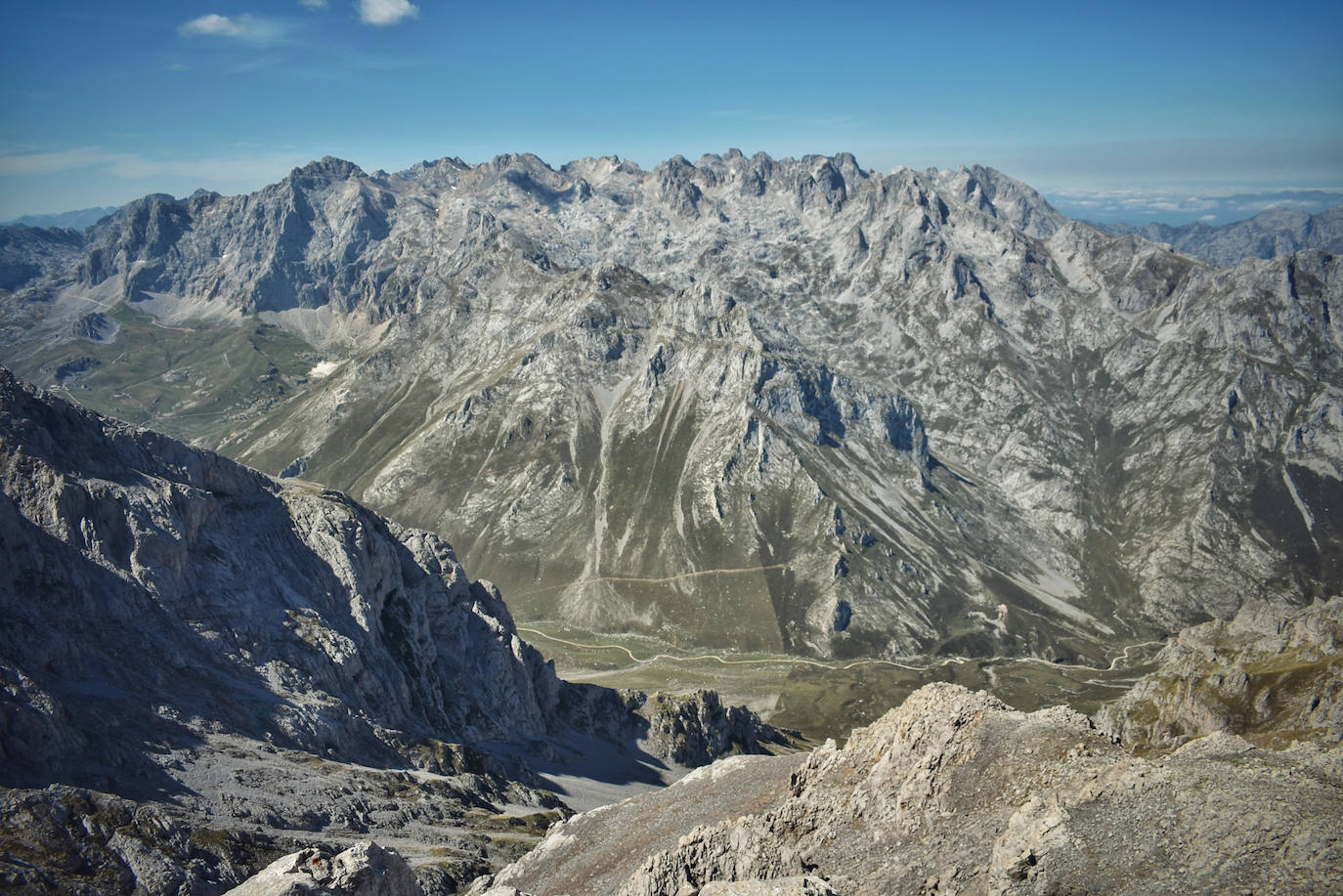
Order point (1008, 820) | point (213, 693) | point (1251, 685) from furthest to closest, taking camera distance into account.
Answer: point (1251, 685)
point (213, 693)
point (1008, 820)

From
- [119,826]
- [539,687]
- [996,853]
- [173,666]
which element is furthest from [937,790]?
[539,687]

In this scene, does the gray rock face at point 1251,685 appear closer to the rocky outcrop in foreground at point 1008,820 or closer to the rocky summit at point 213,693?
the rocky outcrop in foreground at point 1008,820

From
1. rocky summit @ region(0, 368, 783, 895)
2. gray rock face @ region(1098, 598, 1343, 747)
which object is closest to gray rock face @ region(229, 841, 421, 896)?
rocky summit @ region(0, 368, 783, 895)

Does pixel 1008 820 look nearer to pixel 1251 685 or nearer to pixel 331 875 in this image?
pixel 331 875

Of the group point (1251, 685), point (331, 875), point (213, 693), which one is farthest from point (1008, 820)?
point (1251, 685)

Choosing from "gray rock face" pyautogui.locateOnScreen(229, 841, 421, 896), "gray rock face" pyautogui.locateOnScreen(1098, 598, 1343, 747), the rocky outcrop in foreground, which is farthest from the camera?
"gray rock face" pyautogui.locateOnScreen(1098, 598, 1343, 747)

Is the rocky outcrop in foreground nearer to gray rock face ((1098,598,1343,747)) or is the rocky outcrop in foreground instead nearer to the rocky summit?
the rocky summit

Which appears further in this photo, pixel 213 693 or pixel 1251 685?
pixel 1251 685
